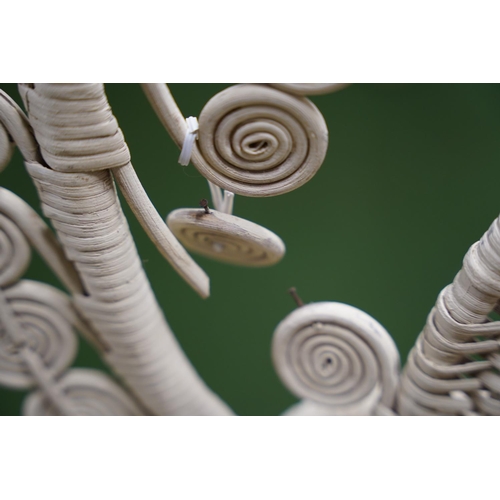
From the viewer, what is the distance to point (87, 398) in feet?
2.60

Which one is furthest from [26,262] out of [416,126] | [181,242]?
[416,126]

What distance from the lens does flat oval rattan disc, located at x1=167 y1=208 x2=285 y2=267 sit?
0.58m

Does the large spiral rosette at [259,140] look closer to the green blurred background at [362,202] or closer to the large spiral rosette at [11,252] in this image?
the green blurred background at [362,202]

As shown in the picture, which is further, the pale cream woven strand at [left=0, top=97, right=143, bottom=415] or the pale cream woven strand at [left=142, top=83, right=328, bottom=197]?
the pale cream woven strand at [left=0, top=97, right=143, bottom=415]

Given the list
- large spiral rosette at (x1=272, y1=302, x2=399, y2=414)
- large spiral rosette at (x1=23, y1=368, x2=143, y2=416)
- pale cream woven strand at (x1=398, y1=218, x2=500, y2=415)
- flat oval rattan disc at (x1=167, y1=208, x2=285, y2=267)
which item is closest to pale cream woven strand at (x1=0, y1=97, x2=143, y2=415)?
large spiral rosette at (x1=23, y1=368, x2=143, y2=416)

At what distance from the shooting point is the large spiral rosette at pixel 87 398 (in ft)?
2.56

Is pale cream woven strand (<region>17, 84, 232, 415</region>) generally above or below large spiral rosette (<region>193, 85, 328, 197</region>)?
below

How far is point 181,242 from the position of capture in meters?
0.64

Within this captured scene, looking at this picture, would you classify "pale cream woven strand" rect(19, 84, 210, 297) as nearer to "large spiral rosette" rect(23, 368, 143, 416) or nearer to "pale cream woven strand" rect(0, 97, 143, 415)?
"pale cream woven strand" rect(0, 97, 143, 415)

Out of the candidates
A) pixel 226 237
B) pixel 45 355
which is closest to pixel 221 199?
pixel 226 237

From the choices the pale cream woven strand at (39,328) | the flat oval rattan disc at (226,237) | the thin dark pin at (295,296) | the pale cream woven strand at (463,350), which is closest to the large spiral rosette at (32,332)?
the pale cream woven strand at (39,328)

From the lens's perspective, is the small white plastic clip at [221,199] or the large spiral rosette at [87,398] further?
the large spiral rosette at [87,398]

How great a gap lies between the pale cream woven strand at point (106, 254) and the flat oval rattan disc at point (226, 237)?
0.07 metres

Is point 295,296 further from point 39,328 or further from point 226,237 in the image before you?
point 39,328
